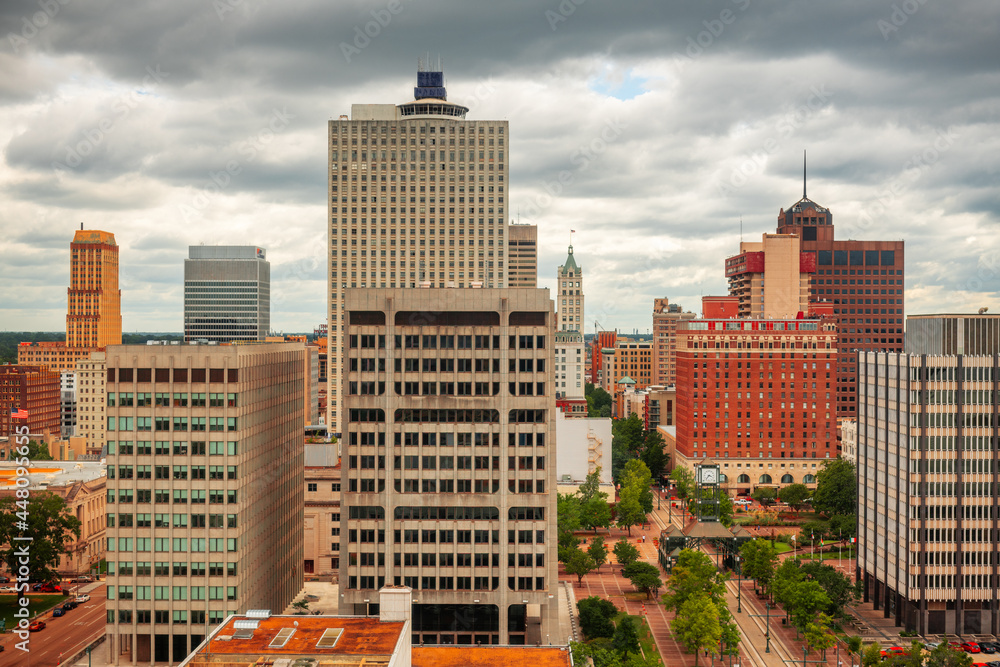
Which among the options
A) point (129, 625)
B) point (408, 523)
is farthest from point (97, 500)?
point (408, 523)

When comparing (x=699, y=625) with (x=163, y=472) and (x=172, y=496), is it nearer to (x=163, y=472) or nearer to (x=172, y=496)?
(x=172, y=496)

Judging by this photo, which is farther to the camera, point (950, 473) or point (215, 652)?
point (950, 473)

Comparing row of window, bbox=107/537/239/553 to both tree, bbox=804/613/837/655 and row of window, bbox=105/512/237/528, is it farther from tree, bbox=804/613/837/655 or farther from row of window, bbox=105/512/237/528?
tree, bbox=804/613/837/655

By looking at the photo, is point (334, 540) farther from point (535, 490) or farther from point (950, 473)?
point (950, 473)

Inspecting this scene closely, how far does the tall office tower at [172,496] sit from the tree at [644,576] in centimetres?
6452

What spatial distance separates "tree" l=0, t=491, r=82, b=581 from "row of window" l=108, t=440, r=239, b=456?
139 feet

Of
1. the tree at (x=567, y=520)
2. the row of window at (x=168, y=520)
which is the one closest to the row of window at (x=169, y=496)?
the row of window at (x=168, y=520)

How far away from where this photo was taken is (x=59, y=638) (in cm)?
11956

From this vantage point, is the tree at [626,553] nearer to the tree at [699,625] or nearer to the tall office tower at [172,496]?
the tree at [699,625]

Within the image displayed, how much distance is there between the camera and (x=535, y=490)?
112000 millimetres

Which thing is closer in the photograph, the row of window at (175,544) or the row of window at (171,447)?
the row of window at (175,544)

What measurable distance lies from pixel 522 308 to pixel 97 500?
3799 inches

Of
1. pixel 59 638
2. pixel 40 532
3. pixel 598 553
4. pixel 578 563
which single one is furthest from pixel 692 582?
pixel 40 532

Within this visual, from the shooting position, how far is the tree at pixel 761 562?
13662 centimetres
